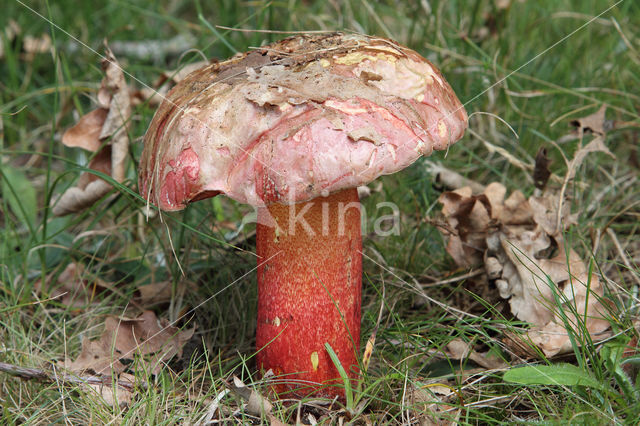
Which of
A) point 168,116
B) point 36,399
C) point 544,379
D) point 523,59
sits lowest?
point 36,399

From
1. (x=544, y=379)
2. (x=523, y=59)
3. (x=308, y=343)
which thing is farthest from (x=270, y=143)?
(x=523, y=59)

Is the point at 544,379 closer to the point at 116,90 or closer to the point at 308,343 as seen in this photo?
the point at 308,343

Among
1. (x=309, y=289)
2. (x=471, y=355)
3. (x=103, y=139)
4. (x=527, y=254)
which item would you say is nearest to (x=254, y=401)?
(x=309, y=289)

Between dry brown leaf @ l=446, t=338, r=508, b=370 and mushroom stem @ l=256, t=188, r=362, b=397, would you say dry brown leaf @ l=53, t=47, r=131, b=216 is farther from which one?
dry brown leaf @ l=446, t=338, r=508, b=370

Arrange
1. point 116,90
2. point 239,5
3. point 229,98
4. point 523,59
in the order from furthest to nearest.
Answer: point 239,5, point 523,59, point 116,90, point 229,98

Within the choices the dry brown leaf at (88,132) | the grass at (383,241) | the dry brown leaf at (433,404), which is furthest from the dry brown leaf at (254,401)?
the dry brown leaf at (88,132)

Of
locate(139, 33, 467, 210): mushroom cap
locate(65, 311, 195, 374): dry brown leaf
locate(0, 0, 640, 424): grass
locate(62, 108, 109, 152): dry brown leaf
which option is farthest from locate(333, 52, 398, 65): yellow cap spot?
locate(62, 108, 109, 152): dry brown leaf

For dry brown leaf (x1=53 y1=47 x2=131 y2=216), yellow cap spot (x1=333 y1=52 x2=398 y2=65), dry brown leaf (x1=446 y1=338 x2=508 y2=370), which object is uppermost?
yellow cap spot (x1=333 y1=52 x2=398 y2=65)

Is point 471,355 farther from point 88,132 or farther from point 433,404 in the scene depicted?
point 88,132
